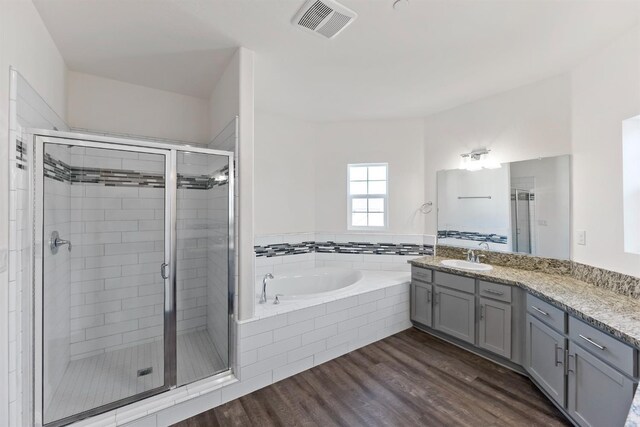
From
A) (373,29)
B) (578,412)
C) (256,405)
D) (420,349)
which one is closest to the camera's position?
(578,412)

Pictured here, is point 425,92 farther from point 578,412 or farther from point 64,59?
point 64,59

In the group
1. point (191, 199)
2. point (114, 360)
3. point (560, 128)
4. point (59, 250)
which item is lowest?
point (114, 360)

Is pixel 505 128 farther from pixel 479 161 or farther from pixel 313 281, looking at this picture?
pixel 313 281

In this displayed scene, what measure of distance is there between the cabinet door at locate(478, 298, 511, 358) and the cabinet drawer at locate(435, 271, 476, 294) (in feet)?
0.47

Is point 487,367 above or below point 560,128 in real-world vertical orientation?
below

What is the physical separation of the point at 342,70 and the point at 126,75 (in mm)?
1978

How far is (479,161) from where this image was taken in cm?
313

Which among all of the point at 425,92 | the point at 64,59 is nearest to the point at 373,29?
the point at 425,92

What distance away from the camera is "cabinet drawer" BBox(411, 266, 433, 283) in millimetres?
A: 3024

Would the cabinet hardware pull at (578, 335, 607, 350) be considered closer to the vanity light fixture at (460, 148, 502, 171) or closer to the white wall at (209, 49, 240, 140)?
the vanity light fixture at (460, 148, 502, 171)

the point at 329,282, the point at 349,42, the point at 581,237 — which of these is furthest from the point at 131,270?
the point at 581,237

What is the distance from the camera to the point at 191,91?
290cm

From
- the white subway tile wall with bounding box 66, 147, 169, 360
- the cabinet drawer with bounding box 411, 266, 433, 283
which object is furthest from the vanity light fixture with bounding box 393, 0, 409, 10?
the cabinet drawer with bounding box 411, 266, 433, 283

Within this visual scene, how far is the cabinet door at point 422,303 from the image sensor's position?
3018 mm
